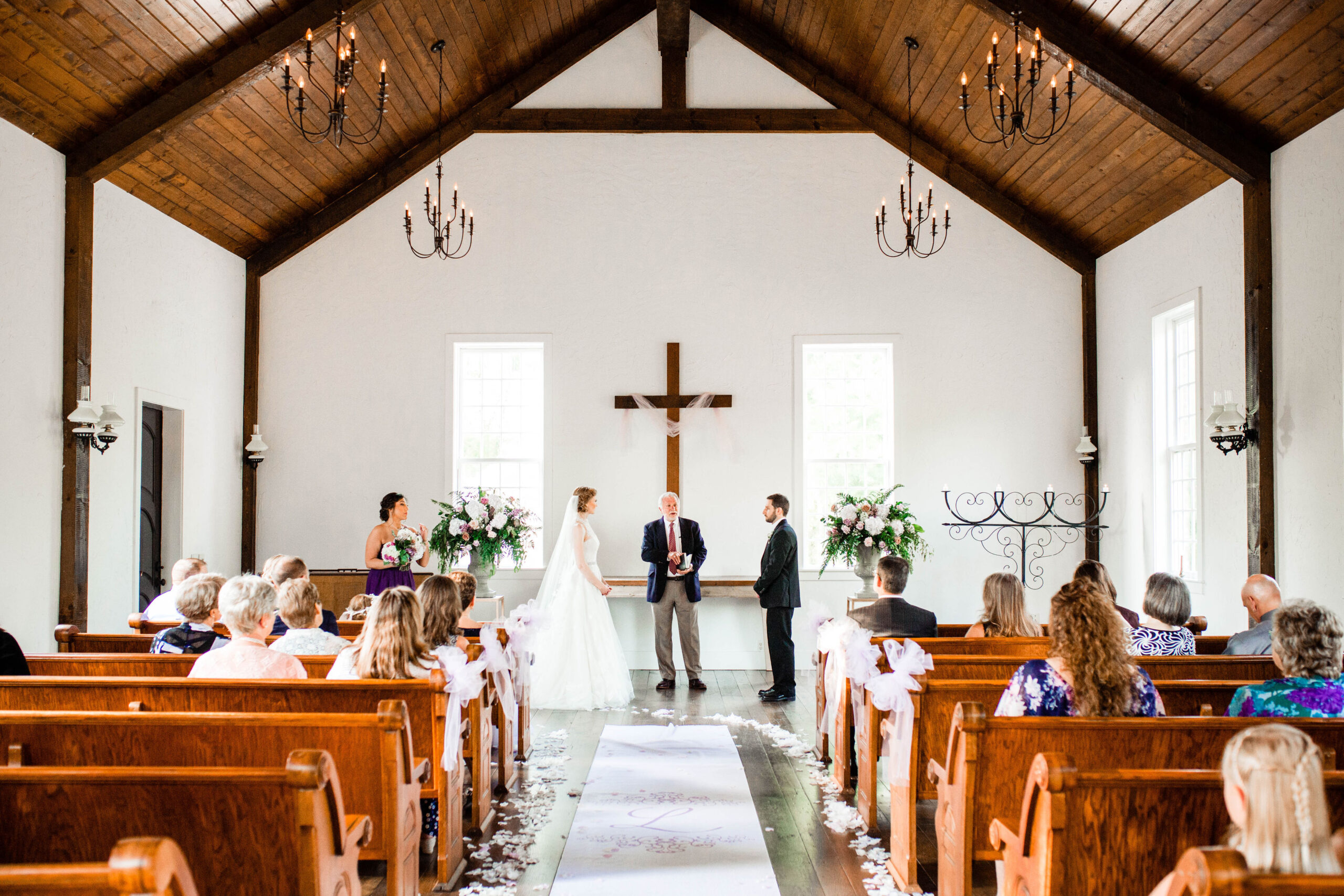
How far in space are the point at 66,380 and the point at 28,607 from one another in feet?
4.49

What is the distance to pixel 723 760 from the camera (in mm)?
5473

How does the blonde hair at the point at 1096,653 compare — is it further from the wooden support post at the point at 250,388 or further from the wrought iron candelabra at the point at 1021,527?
the wooden support post at the point at 250,388

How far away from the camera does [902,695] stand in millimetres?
3936

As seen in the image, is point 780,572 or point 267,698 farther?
point 780,572

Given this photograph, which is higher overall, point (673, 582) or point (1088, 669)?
point (1088, 669)

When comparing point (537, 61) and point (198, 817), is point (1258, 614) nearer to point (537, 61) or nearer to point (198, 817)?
point (198, 817)

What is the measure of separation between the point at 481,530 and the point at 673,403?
A: 6.34ft

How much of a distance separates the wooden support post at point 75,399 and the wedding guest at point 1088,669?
18.4 ft

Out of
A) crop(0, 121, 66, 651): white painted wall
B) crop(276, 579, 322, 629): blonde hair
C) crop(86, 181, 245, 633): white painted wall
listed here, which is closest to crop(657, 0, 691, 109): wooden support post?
crop(86, 181, 245, 633): white painted wall

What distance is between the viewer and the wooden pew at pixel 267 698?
11.6 ft

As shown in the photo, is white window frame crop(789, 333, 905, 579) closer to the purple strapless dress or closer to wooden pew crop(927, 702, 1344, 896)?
the purple strapless dress

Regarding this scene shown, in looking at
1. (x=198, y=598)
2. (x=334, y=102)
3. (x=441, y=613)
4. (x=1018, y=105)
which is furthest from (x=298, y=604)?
(x=1018, y=105)

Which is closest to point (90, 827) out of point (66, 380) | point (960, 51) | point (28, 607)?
point (28, 607)

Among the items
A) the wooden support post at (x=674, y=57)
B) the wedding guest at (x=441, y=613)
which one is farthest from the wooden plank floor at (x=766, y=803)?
the wooden support post at (x=674, y=57)
